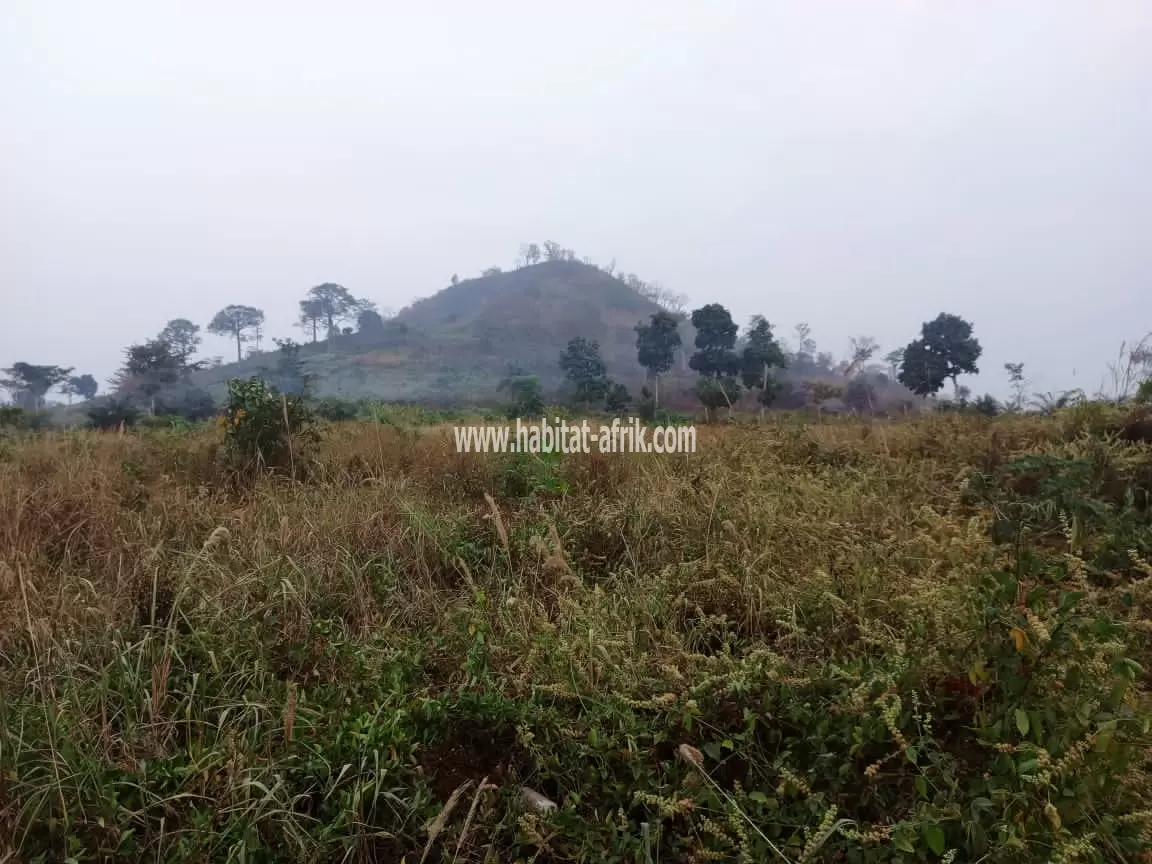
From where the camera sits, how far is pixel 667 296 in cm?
3334

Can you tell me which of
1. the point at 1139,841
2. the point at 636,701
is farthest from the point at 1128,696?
the point at 636,701

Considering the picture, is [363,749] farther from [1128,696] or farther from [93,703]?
[1128,696]

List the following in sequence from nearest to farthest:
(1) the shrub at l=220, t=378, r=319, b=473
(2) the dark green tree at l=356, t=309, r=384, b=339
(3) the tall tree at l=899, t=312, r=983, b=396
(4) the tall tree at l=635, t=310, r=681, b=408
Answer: (1) the shrub at l=220, t=378, r=319, b=473 → (3) the tall tree at l=899, t=312, r=983, b=396 → (4) the tall tree at l=635, t=310, r=681, b=408 → (2) the dark green tree at l=356, t=309, r=384, b=339

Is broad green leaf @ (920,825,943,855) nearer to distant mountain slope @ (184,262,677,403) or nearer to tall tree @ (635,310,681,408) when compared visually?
distant mountain slope @ (184,262,677,403)

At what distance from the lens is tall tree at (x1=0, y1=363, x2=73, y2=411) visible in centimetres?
1225

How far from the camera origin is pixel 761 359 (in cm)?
1309

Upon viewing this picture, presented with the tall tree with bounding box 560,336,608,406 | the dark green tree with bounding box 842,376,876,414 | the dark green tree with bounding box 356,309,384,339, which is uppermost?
the dark green tree with bounding box 356,309,384,339

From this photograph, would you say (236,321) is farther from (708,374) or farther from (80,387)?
(708,374)

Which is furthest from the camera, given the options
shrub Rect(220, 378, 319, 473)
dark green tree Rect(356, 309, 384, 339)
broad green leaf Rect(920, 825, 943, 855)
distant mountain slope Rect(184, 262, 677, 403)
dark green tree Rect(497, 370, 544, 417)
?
dark green tree Rect(356, 309, 384, 339)

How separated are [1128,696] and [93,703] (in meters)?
2.68

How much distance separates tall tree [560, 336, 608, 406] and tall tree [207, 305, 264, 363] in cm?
1435

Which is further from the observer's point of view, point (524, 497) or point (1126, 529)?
point (524, 497)

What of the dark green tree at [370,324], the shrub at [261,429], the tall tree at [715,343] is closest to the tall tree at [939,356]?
the tall tree at [715,343]

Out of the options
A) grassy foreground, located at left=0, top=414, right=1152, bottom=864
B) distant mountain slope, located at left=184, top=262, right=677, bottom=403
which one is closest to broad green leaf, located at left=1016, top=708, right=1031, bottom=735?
grassy foreground, located at left=0, top=414, right=1152, bottom=864
